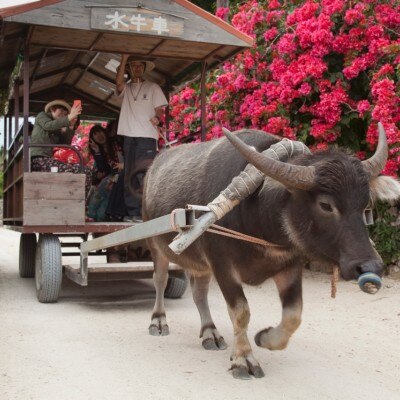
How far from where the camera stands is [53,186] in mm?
5840

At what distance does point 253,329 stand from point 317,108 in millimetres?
2933

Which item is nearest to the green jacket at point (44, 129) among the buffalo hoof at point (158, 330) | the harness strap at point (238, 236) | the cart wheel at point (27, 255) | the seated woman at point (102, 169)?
the seated woman at point (102, 169)

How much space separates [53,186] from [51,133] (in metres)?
1.46

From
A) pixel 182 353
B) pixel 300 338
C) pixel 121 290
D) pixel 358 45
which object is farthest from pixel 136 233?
pixel 358 45

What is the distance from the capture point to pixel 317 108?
682 cm

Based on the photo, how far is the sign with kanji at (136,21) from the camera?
576 centimetres

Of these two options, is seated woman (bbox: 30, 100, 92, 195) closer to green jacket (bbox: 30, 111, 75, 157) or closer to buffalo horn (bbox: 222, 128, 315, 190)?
green jacket (bbox: 30, 111, 75, 157)

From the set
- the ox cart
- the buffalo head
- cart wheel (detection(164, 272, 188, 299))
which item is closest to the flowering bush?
the ox cart

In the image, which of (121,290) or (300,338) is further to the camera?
(121,290)

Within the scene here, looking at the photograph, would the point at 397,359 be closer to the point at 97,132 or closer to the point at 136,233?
the point at 136,233

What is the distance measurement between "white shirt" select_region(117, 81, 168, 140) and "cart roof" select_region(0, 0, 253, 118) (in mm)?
401

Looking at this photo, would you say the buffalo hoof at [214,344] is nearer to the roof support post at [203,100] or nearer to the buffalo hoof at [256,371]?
the buffalo hoof at [256,371]

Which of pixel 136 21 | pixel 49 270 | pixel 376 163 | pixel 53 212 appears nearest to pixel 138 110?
pixel 136 21

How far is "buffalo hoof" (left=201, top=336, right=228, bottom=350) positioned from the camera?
14.2 feet
